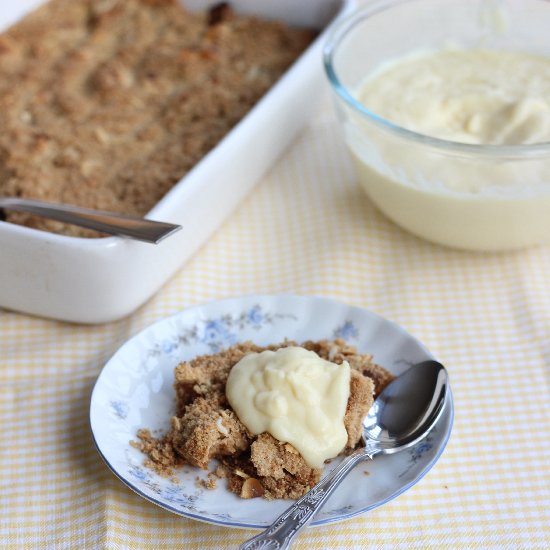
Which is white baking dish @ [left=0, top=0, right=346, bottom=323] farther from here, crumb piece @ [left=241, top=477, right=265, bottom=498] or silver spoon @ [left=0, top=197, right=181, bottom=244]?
crumb piece @ [left=241, top=477, right=265, bottom=498]

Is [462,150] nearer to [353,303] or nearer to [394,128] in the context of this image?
[394,128]

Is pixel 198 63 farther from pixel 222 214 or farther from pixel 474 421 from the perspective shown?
pixel 474 421

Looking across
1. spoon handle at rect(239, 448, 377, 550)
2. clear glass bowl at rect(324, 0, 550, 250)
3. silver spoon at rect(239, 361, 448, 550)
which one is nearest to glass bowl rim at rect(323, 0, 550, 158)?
clear glass bowl at rect(324, 0, 550, 250)

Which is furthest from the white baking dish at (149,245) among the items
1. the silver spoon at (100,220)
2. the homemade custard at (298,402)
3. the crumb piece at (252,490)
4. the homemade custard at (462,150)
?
the crumb piece at (252,490)

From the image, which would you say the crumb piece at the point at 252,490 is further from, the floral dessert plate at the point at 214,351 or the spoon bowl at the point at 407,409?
the spoon bowl at the point at 407,409

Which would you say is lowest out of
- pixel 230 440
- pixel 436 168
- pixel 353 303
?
pixel 353 303

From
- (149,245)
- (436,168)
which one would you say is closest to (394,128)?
(436,168)

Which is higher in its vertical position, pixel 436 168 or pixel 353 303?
pixel 436 168

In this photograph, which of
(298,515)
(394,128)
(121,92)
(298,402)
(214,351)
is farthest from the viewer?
(121,92)
